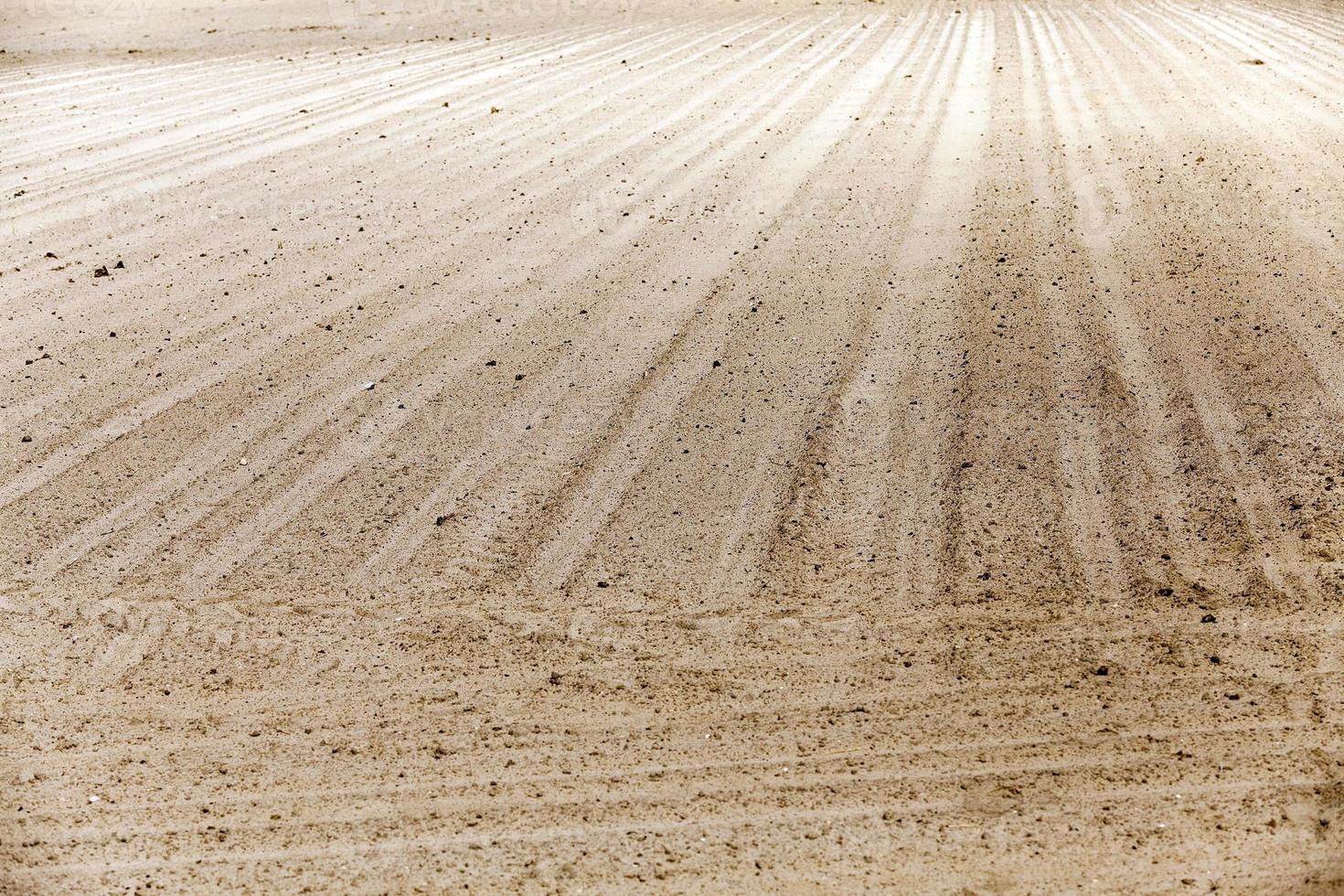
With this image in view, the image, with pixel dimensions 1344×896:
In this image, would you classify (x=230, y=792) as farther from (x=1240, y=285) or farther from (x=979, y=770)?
(x=1240, y=285)

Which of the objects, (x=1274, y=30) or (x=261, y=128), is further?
(x=1274, y=30)

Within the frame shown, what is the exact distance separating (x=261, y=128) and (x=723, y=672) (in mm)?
8370

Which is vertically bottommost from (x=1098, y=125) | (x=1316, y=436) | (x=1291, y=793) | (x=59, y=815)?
(x=59, y=815)

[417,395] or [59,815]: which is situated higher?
[417,395]

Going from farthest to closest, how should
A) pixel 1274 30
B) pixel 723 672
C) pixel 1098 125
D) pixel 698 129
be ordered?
pixel 1274 30 → pixel 698 129 → pixel 1098 125 → pixel 723 672

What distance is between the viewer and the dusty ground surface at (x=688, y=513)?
307 cm

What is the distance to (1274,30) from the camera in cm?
1311

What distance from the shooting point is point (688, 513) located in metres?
4.39

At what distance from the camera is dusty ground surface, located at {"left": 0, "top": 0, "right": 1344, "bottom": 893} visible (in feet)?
10.1

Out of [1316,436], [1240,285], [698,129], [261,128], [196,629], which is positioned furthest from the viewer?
[261,128]

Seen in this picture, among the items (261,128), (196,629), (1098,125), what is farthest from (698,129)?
(196,629)

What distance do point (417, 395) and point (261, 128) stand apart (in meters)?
5.95

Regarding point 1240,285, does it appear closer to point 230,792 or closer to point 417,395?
point 417,395

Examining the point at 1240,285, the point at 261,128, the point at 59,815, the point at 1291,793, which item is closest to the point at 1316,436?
the point at 1240,285
